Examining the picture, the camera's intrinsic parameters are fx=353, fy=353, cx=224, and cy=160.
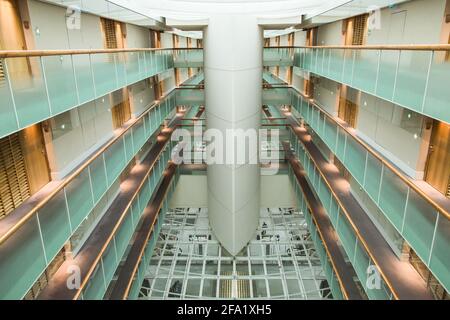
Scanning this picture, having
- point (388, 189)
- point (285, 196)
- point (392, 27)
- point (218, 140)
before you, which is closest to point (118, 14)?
Result: point (218, 140)

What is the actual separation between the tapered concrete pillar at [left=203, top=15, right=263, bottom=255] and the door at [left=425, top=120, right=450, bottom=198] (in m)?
6.33

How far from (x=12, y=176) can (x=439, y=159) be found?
24.3 feet

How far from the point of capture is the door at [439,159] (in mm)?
6211

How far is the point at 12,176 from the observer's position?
5.74 metres

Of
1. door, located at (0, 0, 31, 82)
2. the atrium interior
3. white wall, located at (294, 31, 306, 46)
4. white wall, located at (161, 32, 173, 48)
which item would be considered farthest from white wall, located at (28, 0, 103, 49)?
white wall, located at (294, 31, 306, 46)

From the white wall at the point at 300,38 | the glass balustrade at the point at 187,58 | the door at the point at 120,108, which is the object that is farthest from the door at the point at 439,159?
the white wall at the point at 300,38

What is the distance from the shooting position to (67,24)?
769 centimetres

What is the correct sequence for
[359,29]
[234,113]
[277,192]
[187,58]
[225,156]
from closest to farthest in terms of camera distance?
[359,29]
[234,113]
[225,156]
[187,58]
[277,192]

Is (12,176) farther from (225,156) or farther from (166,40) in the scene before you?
(166,40)

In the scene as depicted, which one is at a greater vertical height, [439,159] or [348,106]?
[348,106]

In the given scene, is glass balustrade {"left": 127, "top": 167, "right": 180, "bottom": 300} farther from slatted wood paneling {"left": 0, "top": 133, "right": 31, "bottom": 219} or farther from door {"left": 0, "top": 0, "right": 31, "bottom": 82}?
door {"left": 0, "top": 0, "right": 31, "bottom": 82}

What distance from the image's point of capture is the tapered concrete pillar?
11227 mm

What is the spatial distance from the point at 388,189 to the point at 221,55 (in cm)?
698

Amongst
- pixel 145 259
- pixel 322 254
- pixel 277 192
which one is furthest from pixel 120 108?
pixel 277 192
